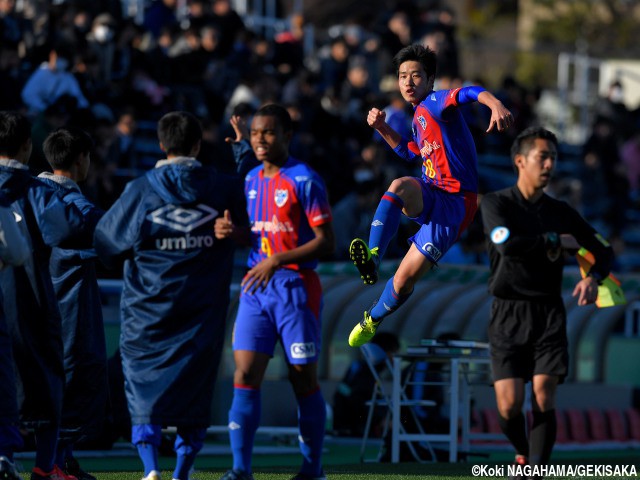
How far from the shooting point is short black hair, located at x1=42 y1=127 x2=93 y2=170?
33.4 ft

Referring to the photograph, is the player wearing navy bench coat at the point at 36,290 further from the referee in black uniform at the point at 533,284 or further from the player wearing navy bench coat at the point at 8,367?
the referee in black uniform at the point at 533,284

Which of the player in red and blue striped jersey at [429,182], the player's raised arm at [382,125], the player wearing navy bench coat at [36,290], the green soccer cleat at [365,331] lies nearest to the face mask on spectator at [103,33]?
the player's raised arm at [382,125]

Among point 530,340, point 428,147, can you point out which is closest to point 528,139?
point 530,340

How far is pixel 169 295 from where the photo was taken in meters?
9.27

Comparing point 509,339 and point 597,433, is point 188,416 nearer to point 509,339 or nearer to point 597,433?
point 509,339

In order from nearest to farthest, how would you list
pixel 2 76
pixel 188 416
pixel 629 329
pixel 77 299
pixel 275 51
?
pixel 188 416 < pixel 77 299 < pixel 2 76 < pixel 629 329 < pixel 275 51

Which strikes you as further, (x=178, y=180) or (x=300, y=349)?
(x=300, y=349)

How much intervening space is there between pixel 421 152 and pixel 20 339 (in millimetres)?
3581

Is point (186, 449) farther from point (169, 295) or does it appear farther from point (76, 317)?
point (76, 317)

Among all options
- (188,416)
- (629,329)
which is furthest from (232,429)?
(629,329)

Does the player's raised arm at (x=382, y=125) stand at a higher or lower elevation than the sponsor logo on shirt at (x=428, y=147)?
higher

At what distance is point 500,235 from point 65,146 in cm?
304

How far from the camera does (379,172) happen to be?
69.3ft

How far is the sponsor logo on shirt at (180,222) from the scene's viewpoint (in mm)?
9297
